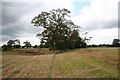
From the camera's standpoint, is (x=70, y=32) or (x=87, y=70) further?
(x=70, y=32)

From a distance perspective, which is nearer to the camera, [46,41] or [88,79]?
[88,79]

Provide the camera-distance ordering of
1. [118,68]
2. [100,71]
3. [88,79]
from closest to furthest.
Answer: [88,79]
[100,71]
[118,68]

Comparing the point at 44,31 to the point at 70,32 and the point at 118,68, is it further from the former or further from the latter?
the point at 118,68

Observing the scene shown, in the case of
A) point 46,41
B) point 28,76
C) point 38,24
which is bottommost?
point 28,76

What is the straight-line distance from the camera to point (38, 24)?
213ft

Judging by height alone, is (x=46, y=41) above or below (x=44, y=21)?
below

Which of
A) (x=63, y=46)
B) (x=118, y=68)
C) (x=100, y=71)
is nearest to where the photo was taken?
(x=100, y=71)

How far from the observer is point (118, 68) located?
866 inches

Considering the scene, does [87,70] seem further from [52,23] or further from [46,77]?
[52,23]

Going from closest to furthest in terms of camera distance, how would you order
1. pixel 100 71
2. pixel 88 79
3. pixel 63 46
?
pixel 88 79
pixel 100 71
pixel 63 46

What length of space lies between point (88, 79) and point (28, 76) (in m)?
6.48

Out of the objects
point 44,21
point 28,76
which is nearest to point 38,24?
point 44,21

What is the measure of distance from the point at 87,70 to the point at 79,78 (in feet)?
8.43

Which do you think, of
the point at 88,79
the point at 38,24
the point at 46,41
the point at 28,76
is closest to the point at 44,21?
the point at 38,24
